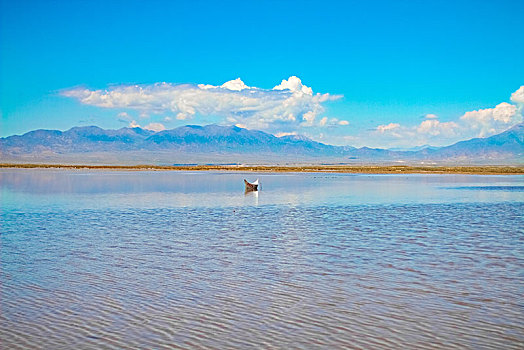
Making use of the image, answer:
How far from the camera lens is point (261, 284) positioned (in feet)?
32.0

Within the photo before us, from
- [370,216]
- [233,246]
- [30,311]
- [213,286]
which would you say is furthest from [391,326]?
[370,216]

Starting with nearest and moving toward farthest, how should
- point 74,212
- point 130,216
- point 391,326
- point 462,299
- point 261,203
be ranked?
point 391,326
point 462,299
point 130,216
point 74,212
point 261,203

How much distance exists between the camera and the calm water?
23.2ft

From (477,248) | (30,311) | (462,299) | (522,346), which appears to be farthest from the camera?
(477,248)

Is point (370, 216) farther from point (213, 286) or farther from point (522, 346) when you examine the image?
point (522, 346)

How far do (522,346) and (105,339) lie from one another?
5084 mm

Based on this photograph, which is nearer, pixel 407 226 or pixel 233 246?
pixel 233 246

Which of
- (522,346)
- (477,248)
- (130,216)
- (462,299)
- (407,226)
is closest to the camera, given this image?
(522,346)

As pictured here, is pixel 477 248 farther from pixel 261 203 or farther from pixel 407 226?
pixel 261 203

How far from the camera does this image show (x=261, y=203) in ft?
90.7

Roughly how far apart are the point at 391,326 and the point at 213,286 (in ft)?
11.1

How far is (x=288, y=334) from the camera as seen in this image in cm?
705

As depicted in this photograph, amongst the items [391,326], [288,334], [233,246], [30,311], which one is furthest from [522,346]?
[233,246]

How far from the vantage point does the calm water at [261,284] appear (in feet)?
23.2
